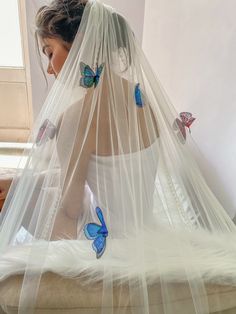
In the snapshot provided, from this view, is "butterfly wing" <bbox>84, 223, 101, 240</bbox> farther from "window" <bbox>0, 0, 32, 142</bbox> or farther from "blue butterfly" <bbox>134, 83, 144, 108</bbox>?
"window" <bbox>0, 0, 32, 142</bbox>

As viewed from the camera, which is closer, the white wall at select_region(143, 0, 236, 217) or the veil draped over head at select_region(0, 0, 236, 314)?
the veil draped over head at select_region(0, 0, 236, 314)

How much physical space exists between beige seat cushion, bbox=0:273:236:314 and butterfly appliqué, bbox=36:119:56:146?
31cm

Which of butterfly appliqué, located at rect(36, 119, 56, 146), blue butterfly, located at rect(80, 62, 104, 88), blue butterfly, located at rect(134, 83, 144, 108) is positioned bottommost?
butterfly appliqué, located at rect(36, 119, 56, 146)

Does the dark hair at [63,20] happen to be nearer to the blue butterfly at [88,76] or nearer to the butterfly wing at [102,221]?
the blue butterfly at [88,76]

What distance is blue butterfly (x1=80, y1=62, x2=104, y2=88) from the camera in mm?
681

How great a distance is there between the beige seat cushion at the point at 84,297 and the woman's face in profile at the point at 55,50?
20.3 inches

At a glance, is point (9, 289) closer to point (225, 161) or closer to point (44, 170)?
point (44, 170)

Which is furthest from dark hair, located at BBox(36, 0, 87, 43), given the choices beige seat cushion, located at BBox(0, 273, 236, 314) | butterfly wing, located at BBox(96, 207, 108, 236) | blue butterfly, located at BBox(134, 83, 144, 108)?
beige seat cushion, located at BBox(0, 273, 236, 314)

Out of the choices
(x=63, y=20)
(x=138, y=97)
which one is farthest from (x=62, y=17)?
(x=138, y=97)

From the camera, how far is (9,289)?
588 mm

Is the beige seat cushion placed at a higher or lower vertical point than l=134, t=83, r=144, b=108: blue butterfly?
lower

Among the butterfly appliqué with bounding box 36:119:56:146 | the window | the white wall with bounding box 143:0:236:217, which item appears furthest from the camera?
the window

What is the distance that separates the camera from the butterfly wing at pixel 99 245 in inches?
24.6

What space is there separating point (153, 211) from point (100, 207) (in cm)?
14
